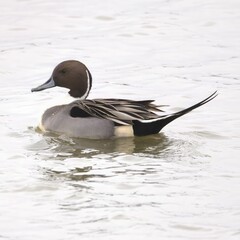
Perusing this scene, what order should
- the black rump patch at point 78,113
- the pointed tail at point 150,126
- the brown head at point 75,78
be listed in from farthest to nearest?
the brown head at point 75,78
the black rump patch at point 78,113
the pointed tail at point 150,126

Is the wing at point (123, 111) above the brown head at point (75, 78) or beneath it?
beneath

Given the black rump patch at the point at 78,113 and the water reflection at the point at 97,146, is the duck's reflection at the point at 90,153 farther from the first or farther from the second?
the black rump patch at the point at 78,113

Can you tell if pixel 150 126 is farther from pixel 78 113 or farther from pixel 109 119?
pixel 78 113

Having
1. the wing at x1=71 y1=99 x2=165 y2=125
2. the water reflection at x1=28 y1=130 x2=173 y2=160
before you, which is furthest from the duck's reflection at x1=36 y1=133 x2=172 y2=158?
the wing at x1=71 y1=99 x2=165 y2=125

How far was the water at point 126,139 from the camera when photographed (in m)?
8.17

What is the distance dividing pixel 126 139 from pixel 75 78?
3.35 feet

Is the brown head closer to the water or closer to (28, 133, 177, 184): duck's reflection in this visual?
the water

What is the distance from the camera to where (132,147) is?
34.9ft

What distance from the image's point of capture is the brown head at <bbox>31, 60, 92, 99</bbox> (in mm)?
11492

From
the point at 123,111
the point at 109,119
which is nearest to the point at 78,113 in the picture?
the point at 109,119

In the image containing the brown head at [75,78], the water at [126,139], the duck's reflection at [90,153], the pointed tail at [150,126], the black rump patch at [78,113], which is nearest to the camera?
the water at [126,139]

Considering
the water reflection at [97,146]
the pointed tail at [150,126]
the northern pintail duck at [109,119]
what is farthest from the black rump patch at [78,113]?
the pointed tail at [150,126]

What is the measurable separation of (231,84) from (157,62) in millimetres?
1373

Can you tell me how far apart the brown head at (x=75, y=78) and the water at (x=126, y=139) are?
161mm
